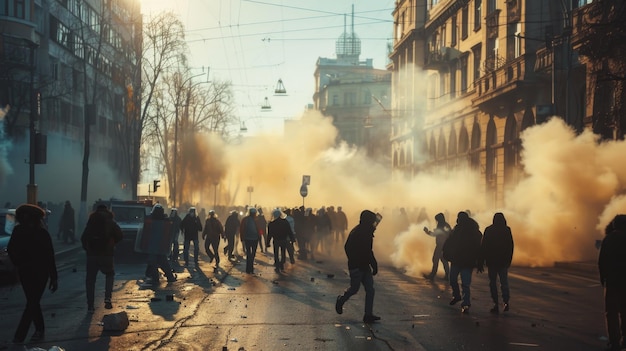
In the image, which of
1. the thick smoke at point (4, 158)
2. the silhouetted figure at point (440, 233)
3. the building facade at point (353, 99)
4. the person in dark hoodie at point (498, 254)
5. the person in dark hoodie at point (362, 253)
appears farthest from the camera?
the building facade at point (353, 99)

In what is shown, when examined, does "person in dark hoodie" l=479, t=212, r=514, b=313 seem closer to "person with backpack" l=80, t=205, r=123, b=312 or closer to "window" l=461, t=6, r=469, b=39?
"person with backpack" l=80, t=205, r=123, b=312

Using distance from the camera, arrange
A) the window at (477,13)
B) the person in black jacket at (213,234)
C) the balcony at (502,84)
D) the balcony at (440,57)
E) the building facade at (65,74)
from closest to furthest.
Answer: the person in black jacket at (213,234)
the balcony at (502,84)
the building facade at (65,74)
the window at (477,13)
the balcony at (440,57)

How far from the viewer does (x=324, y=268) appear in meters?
24.0

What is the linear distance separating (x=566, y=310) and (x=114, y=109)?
37.6 metres

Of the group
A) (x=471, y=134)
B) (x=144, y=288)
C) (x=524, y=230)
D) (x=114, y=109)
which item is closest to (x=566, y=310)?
(x=144, y=288)

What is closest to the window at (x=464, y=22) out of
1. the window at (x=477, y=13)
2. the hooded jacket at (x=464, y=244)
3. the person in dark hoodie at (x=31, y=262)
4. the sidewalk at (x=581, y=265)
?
the window at (x=477, y=13)

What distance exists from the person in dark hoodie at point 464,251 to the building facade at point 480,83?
13732 millimetres

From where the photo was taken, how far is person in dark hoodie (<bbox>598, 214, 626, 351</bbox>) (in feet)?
31.5

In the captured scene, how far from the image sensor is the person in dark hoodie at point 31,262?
32.1 ft

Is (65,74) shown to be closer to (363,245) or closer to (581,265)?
(581,265)

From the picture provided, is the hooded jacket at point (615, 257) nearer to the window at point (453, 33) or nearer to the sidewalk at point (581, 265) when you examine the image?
the sidewalk at point (581, 265)

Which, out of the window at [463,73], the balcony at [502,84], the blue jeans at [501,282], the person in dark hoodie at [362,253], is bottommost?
the blue jeans at [501,282]

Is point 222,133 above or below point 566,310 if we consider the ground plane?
above

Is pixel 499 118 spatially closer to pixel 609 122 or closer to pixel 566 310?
pixel 609 122
